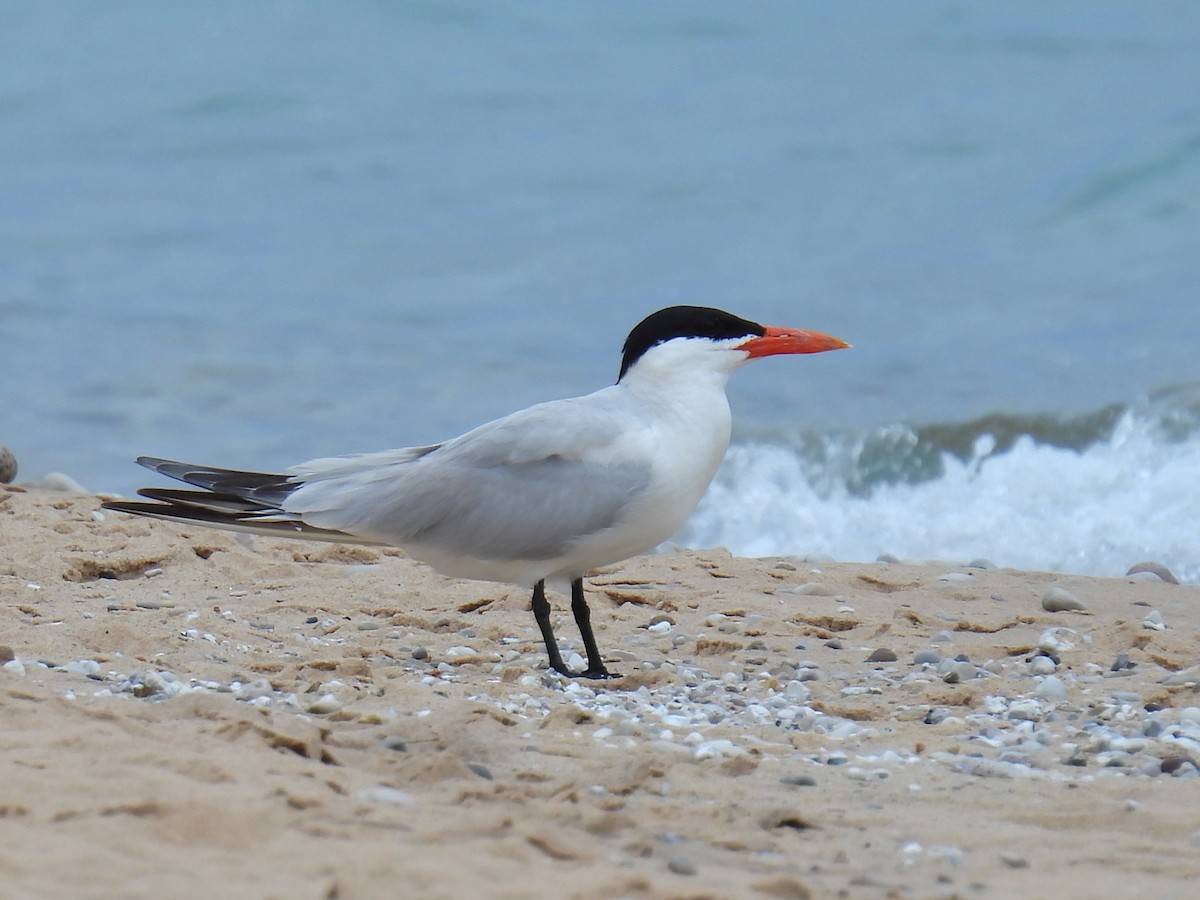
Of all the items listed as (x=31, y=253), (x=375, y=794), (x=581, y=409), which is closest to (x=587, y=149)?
(x=31, y=253)

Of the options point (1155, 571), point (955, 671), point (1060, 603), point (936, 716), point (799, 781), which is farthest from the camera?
point (1155, 571)

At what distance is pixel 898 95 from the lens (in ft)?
47.3

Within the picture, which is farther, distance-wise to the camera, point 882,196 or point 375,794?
point 882,196

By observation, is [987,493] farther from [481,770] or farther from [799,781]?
[481,770]

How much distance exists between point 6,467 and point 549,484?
11.8 ft

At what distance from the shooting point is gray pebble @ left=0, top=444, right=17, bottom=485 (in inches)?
280

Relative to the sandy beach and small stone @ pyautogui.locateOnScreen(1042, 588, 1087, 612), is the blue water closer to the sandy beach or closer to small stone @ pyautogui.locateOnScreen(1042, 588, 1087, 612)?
small stone @ pyautogui.locateOnScreen(1042, 588, 1087, 612)

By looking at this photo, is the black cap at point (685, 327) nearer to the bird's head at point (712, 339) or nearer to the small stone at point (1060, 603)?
the bird's head at point (712, 339)

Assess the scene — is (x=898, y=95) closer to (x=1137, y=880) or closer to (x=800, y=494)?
(x=800, y=494)

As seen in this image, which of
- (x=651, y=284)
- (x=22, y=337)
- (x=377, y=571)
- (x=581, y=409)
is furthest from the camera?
(x=651, y=284)

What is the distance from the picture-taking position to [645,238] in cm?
1291

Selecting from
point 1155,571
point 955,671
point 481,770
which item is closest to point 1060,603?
point 955,671

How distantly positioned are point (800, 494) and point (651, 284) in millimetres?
3702

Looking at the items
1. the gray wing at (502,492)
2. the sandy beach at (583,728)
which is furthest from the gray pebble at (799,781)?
the gray wing at (502,492)
